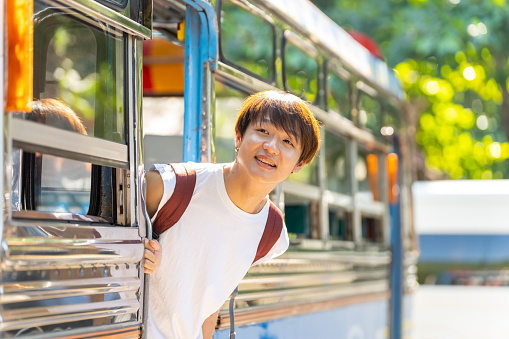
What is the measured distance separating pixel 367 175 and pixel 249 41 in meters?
2.22

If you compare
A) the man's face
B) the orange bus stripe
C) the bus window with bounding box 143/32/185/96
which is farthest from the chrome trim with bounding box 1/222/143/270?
the bus window with bounding box 143/32/185/96

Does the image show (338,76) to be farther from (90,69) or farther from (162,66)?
(90,69)

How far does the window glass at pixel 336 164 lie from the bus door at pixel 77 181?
2.42 m

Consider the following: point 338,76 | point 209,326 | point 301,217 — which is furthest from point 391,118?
point 209,326

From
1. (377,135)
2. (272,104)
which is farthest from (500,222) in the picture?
(272,104)

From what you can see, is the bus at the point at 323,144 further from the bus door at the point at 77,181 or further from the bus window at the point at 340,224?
the bus door at the point at 77,181

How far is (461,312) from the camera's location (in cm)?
1107

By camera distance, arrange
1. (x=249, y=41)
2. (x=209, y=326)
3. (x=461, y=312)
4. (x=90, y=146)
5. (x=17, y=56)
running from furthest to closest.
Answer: (x=461, y=312) < (x=249, y=41) < (x=209, y=326) < (x=90, y=146) < (x=17, y=56)

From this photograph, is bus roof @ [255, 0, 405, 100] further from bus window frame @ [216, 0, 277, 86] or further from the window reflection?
the window reflection

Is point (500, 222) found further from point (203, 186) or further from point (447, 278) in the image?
point (203, 186)

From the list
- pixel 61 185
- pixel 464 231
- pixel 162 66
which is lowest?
pixel 464 231

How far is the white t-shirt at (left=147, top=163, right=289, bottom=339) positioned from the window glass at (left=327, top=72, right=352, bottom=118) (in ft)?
7.52

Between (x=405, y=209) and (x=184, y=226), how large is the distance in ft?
16.1

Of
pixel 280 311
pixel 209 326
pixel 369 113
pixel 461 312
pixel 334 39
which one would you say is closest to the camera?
pixel 209 326
